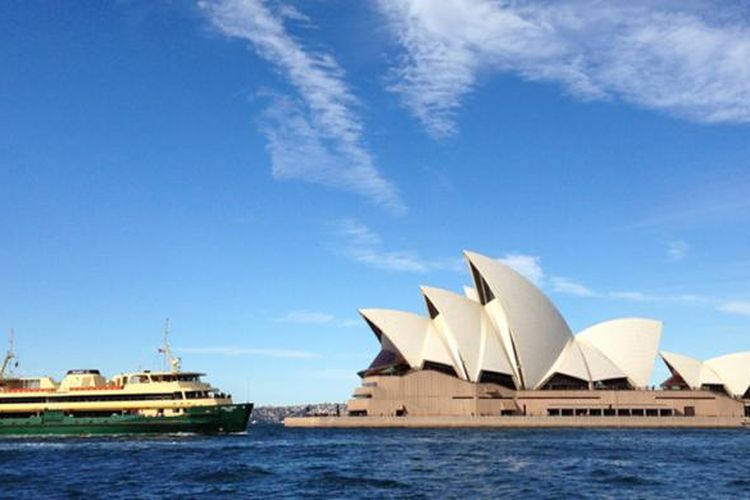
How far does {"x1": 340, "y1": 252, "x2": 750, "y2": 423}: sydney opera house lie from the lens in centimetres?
10688

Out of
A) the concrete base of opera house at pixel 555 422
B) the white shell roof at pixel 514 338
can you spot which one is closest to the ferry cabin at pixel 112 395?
the concrete base of opera house at pixel 555 422

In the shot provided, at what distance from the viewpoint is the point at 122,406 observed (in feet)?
243

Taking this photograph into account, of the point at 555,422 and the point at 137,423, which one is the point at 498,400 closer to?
the point at 555,422

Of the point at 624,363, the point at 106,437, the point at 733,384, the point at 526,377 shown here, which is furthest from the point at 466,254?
the point at 106,437

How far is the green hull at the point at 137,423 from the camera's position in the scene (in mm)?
72750

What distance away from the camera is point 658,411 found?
109 m

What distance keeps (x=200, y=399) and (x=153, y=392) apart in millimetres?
4372

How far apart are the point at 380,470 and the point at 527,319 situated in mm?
65914

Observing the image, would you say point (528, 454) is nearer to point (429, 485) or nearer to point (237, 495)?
point (429, 485)

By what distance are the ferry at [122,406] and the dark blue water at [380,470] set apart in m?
6.27

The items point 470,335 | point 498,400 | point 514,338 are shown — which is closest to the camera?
point 514,338

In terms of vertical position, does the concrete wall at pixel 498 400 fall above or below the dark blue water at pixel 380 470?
above

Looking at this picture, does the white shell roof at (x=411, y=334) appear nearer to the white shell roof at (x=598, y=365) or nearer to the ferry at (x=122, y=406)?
the white shell roof at (x=598, y=365)

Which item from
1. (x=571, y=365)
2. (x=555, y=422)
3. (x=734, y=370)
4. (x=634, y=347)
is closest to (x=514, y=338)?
(x=571, y=365)
